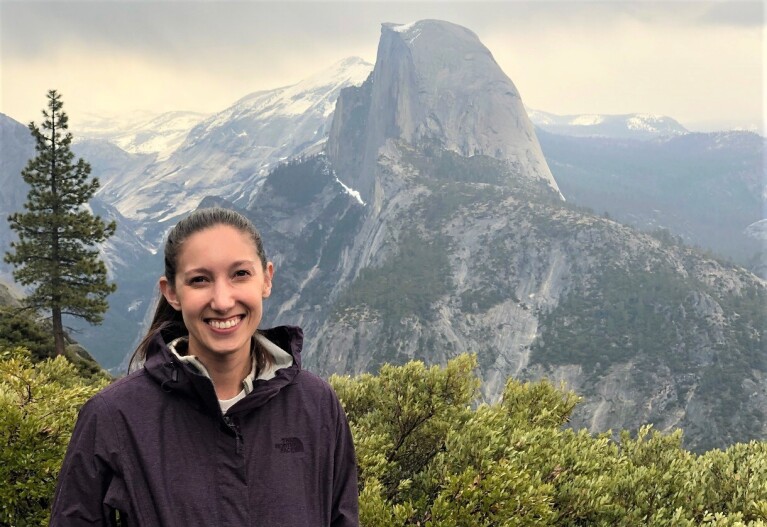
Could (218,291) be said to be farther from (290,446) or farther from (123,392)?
(290,446)

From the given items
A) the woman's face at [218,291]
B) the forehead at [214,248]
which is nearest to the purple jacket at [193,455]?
the woman's face at [218,291]

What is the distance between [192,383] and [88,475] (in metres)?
0.72

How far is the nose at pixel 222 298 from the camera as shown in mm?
3535

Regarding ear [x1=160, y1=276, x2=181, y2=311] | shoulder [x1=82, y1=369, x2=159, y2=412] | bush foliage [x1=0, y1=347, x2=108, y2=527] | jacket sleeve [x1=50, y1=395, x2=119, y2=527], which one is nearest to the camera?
jacket sleeve [x1=50, y1=395, x2=119, y2=527]

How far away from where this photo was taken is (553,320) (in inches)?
6850

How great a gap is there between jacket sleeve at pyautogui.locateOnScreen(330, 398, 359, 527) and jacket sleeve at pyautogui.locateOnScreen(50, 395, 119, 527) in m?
1.43

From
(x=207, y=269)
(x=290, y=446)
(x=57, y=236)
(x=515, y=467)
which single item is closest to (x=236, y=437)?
(x=290, y=446)

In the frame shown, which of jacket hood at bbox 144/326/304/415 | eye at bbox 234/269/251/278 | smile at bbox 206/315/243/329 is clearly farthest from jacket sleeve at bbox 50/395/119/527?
eye at bbox 234/269/251/278

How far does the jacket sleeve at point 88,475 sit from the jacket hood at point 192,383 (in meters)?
0.36

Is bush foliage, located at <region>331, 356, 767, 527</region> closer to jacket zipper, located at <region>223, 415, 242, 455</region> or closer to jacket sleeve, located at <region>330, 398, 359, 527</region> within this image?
jacket sleeve, located at <region>330, 398, 359, 527</region>

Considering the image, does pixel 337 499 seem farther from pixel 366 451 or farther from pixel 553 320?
pixel 553 320

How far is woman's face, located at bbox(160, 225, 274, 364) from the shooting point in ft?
11.8

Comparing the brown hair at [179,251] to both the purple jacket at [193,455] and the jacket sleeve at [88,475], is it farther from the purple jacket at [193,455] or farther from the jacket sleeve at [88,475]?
the jacket sleeve at [88,475]

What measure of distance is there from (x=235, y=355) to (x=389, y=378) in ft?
34.0
